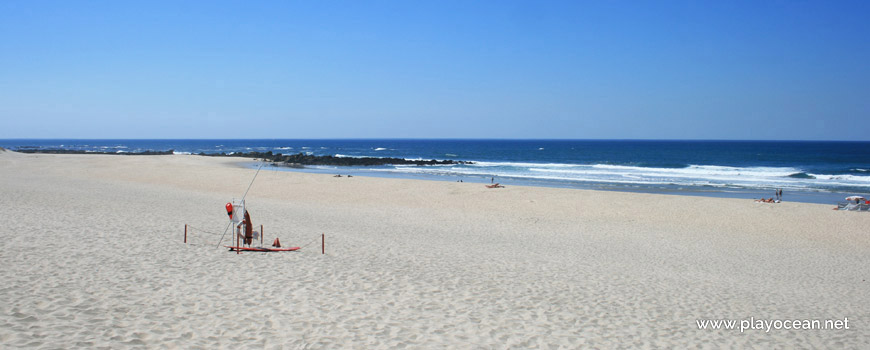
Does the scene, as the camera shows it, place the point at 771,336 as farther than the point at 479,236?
No

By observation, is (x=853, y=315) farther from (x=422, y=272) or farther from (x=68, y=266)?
(x=68, y=266)

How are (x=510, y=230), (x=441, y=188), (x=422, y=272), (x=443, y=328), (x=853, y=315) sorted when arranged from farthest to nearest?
(x=441, y=188) < (x=510, y=230) < (x=422, y=272) < (x=853, y=315) < (x=443, y=328)

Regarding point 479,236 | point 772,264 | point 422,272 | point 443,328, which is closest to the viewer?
point 443,328

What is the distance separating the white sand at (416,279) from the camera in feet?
20.4

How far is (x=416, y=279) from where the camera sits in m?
8.79

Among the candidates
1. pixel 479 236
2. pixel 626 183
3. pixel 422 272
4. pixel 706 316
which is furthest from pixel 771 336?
pixel 626 183

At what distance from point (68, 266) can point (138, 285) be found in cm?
156

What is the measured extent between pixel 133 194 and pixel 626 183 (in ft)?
90.8

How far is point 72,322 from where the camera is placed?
5.85 meters

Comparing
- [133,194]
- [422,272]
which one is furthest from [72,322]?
[133,194]

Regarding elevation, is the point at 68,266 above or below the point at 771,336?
above

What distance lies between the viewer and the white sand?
20.4ft

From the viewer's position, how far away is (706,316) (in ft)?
25.1

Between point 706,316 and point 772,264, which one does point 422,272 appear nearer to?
point 706,316
